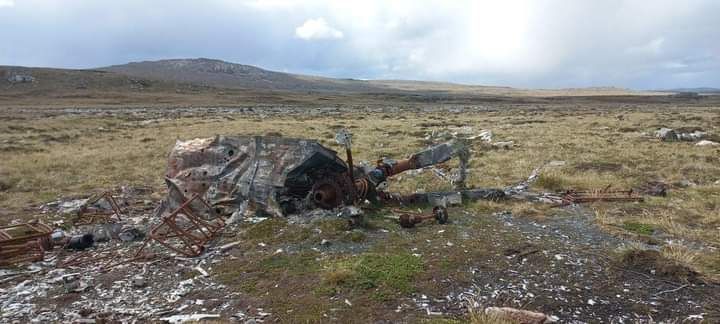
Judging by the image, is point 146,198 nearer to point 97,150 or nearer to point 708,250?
point 97,150

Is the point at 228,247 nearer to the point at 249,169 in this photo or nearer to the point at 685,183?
the point at 249,169

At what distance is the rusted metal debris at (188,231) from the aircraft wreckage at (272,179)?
0.15m

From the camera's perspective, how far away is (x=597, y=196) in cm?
1178

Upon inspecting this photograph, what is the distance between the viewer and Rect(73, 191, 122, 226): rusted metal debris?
1118 centimetres

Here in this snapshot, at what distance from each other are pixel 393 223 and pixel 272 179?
8.95 feet

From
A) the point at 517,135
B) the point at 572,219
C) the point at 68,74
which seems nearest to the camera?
the point at 572,219

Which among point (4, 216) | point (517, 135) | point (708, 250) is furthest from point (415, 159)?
point (517, 135)

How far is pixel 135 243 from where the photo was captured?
367 inches

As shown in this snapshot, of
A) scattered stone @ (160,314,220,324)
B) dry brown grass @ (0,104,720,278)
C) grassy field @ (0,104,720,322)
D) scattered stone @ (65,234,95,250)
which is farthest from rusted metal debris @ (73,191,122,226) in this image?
scattered stone @ (160,314,220,324)

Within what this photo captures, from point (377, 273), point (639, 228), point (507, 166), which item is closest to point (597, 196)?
point (639, 228)

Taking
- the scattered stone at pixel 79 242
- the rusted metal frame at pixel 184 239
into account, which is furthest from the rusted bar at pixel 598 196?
the scattered stone at pixel 79 242

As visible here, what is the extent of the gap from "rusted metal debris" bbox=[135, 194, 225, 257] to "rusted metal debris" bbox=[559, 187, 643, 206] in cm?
809

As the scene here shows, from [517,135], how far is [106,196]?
72.8 ft

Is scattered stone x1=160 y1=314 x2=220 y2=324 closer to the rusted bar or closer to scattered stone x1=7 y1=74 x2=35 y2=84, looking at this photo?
the rusted bar
